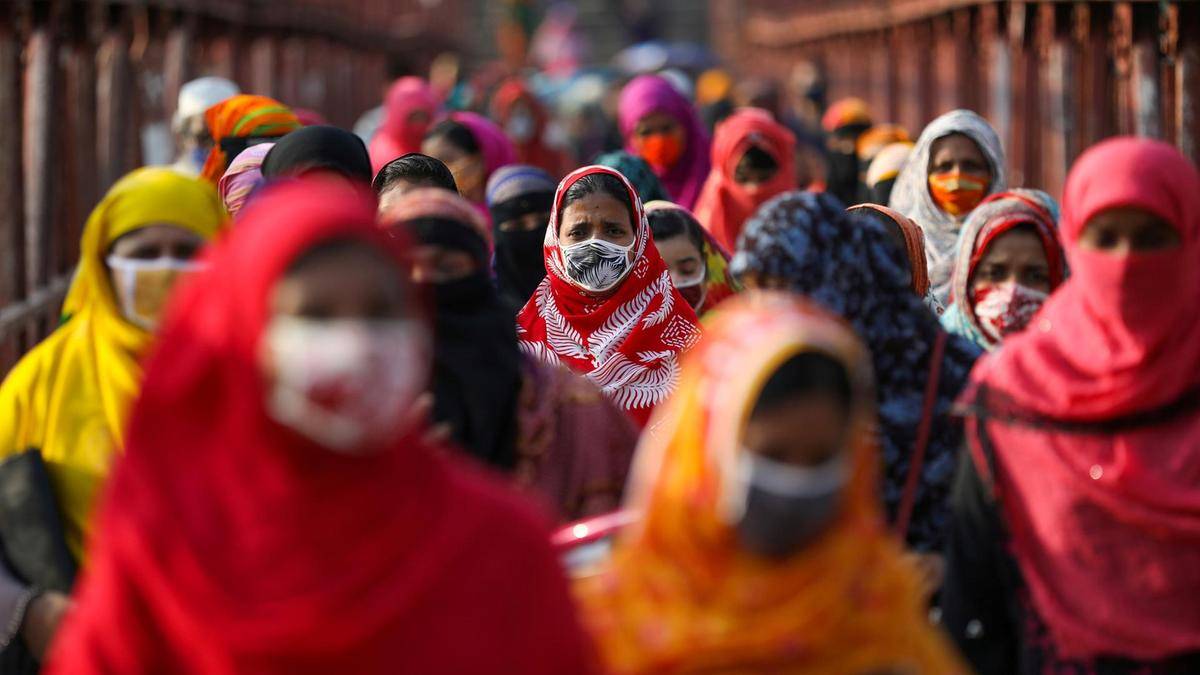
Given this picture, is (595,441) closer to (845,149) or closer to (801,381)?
(801,381)

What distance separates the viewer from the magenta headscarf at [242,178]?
613cm

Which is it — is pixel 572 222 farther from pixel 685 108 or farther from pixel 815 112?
pixel 815 112

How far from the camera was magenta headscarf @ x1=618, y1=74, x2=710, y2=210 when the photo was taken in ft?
35.4

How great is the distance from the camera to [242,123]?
7.37 m

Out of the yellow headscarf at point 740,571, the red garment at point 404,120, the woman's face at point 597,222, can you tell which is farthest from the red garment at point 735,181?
the yellow headscarf at point 740,571

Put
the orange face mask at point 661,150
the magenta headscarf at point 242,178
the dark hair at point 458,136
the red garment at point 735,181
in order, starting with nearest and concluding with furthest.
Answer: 1. the magenta headscarf at point 242,178
2. the dark hair at point 458,136
3. the red garment at point 735,181
4. the orange face mask at point 661,150

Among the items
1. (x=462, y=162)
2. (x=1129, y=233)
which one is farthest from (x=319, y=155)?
(x=462, y=162)

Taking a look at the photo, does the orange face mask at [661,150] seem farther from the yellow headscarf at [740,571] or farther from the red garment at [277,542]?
the red garment at [277,542]

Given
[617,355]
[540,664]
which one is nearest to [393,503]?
[540,664]

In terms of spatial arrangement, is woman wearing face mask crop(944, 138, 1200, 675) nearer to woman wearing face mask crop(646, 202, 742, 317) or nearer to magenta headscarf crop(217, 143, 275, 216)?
magenta headscarf crop(217, 143, 275, 216)

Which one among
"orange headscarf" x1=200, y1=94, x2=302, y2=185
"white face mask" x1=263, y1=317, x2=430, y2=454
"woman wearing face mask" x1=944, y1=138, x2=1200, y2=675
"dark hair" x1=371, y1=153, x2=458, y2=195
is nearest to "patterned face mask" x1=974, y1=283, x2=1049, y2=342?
"woman wearing face mask" x1=944, y1=138, x2=1200, y2=675

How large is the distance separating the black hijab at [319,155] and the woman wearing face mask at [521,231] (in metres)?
1.79

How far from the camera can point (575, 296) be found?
20.2 feet

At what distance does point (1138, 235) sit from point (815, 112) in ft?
42.8
